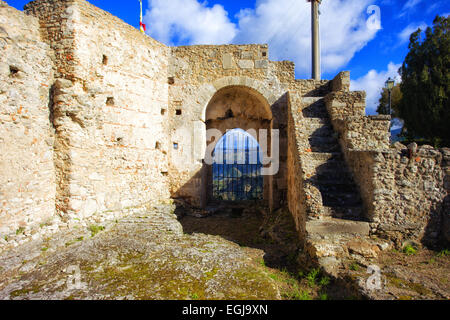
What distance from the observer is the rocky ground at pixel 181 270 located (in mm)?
2992

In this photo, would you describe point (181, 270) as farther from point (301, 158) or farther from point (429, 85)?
point (429, 85)

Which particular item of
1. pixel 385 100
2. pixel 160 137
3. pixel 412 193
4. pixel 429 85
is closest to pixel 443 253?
pixel 412 193

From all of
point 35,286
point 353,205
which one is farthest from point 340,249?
point 35,286

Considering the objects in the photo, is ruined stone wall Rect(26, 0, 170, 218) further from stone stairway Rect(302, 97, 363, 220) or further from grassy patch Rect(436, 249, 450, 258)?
grassy patch Rect(436, 249, 450, 258)

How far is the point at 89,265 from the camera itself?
3.67 metres

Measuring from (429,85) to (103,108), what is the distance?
51.1 ft

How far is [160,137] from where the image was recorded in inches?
273

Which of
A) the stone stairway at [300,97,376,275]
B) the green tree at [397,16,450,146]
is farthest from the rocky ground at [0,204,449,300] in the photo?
the green tree at [397,16,450,146]

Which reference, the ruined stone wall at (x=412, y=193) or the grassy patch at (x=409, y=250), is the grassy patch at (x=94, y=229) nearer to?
the ruined stone wall at (x=412, y=193)

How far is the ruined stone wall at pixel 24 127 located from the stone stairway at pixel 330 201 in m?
4.96

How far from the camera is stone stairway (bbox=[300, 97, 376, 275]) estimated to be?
3.67 m

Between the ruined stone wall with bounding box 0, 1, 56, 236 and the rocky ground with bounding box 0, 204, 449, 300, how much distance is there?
2.20 ft
